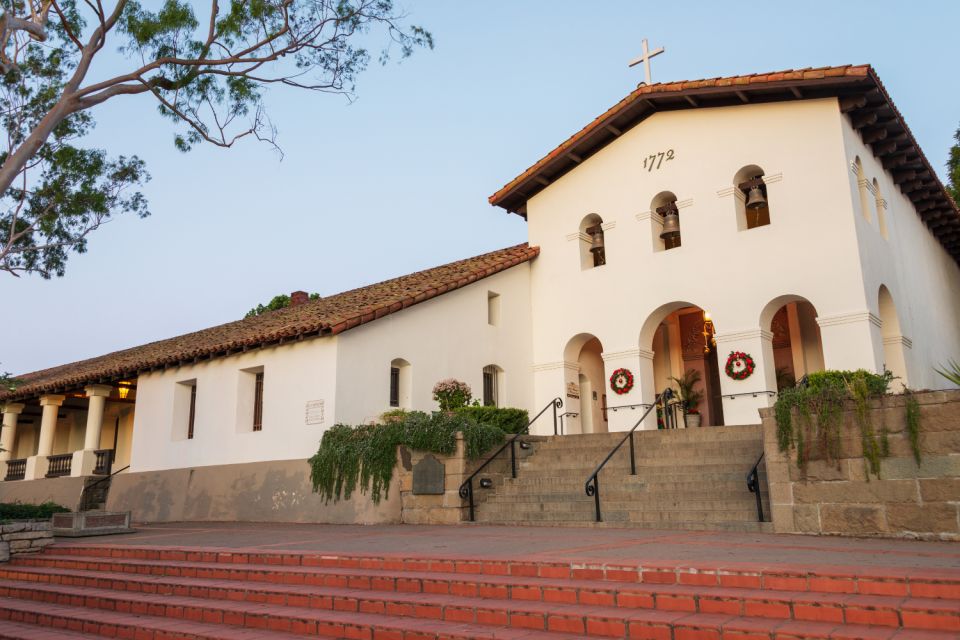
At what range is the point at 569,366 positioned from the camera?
18109 millimetres

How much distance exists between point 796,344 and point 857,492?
8620mm

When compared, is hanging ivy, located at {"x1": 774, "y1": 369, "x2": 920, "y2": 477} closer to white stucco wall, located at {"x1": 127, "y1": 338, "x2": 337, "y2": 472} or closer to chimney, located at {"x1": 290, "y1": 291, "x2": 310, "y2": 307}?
white stucco wall, located at {"x1": 127, "y1": 338, "x2": 337, "y2": 472}

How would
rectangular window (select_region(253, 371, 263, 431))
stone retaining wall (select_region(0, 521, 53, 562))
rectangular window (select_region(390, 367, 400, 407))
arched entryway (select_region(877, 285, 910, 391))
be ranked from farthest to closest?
rectangular window (select_region(253, 371, 263, 431)) < rectangular window (select_region(390, 367, 400, 407)) < arched entryway (select_region(877, 285, 910, 391)) < stone retaining wall (select_region(0, 521, 53, 562))

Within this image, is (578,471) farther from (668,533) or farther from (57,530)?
(57,530)

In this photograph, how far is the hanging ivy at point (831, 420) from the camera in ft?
28.0

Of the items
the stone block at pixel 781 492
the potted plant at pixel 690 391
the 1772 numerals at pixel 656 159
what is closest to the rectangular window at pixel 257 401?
the potted plant at pixel 690 391

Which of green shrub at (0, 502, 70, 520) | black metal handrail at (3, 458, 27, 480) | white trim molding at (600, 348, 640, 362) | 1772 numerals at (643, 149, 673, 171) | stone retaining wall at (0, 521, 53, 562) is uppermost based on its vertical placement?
1772 numerals at (643, 149, 673, 171)

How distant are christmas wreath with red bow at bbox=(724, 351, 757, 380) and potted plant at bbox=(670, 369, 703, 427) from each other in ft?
6.52

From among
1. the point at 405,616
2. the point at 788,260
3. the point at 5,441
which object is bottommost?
the point at 405,616

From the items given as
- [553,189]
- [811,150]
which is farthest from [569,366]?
[811,150]

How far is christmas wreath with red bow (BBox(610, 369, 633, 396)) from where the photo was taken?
54.1 feet

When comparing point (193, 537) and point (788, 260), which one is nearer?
point (193, 537)

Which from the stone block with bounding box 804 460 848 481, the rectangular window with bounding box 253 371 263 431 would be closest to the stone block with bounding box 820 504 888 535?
the stone block with bounding box 804 460 848 481

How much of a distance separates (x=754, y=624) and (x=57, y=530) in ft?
38.5
